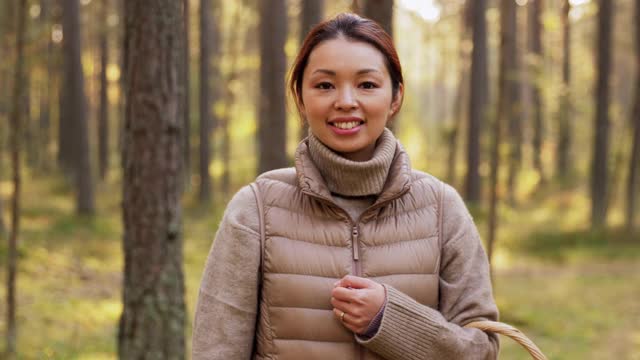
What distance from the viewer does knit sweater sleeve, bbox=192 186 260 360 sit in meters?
2.31

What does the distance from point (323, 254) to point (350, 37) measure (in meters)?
0.64

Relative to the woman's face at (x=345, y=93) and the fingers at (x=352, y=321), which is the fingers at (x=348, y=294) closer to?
the fingers at (x=352, y=321)

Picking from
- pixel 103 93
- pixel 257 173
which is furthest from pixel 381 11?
pixel 103 93

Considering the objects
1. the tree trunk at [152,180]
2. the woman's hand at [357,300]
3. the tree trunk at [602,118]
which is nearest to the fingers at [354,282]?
the woman's hand at [357,300]

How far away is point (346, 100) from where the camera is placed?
2.30 m

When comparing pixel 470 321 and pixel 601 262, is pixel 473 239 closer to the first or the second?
pixel 470 321

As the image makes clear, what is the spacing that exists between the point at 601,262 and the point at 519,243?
244 cm

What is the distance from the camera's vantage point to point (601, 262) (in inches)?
642

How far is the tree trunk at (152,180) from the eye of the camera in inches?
231

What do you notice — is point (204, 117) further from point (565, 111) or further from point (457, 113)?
point (565, 111)

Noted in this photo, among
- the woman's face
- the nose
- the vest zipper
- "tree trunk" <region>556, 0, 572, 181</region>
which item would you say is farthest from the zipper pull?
"tree trunk" <region>556, 0, 572, 181</region>

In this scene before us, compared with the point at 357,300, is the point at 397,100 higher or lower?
higher

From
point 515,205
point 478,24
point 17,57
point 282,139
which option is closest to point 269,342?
point 17,57

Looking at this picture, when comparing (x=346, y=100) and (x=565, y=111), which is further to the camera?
(x=565, y=111)
